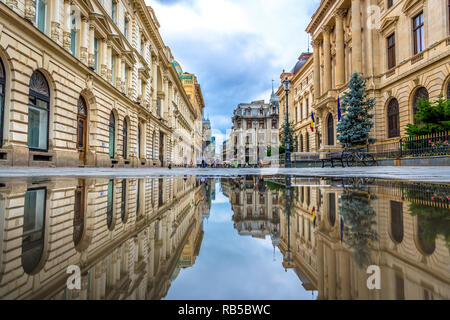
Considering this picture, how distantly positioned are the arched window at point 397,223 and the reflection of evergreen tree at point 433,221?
52 mm

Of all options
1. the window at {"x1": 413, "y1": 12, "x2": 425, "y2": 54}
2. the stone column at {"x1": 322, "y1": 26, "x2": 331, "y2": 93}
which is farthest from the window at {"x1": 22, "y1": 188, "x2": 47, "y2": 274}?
the stone column at {"x1": 322, "y1": 26, "x2": 331, "y2": 93}

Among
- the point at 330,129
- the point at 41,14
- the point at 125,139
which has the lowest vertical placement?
the point at 125,139

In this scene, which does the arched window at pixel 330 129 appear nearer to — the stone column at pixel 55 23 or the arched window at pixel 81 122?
the arched window at pixel 81 122

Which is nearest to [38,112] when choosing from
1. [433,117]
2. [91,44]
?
[91,44]

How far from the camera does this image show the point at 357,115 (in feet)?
67.9

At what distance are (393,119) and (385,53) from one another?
5388mm

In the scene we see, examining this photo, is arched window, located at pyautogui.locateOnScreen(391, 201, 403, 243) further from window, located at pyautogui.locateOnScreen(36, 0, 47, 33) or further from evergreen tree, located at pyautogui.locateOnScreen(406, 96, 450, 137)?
→ evergreen tree, located at pyautogui.locateOnScreen(406, 96, 450, 137)

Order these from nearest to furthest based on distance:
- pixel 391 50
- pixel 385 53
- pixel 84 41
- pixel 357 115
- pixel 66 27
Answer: pixel 66 27
pixel 84 41
pixel 391 50
pixel 357 115
pixel 385 53

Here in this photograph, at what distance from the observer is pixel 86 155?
13938mm

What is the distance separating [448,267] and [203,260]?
1.69ft

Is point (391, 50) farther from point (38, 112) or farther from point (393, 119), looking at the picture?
point (38, 112)

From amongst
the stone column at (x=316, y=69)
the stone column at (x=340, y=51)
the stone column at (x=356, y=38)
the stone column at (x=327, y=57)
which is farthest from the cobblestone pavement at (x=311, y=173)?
the stone column at (x=316, y=69)

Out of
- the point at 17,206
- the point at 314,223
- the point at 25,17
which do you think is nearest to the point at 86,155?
the point at 25,17
